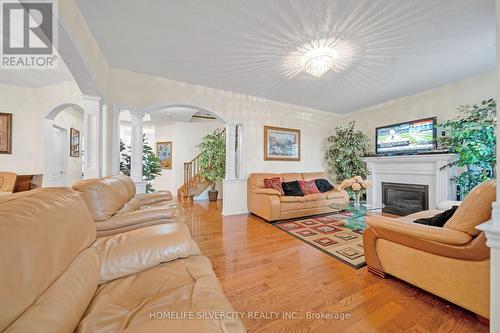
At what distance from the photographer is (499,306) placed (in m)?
0.97

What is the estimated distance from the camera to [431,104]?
150 inches

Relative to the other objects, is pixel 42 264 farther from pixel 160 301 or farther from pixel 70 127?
pixel 70 127

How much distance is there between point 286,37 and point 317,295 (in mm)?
2674

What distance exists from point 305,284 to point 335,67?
2.99 meters

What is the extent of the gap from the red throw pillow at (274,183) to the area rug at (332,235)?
699 mm

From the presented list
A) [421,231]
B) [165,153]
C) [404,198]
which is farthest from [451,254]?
[165,153]

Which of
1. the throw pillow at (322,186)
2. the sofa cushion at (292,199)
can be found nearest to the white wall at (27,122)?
the sofa cushion at (292,199)

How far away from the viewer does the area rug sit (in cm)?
215

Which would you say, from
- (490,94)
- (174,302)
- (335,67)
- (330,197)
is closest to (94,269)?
(174,302)

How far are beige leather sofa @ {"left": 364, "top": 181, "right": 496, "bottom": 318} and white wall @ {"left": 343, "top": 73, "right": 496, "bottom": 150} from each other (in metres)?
3.31

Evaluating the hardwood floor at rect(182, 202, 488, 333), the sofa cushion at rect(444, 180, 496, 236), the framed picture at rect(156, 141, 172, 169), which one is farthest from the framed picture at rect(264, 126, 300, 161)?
the framed picture at rect(156, 141, 172, 169)

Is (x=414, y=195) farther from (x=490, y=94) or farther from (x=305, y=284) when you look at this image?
(x=305, y=284)

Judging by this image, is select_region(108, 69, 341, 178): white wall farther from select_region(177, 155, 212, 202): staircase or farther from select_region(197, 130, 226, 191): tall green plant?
select_region(177, 155, 212, 202): staircase

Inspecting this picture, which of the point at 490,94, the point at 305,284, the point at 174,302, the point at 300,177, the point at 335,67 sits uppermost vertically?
the point at 335,67
